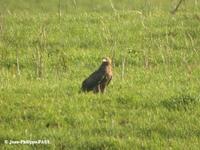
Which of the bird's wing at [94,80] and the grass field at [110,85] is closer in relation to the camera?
the grass field at [110,85]

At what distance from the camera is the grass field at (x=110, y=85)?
944cm

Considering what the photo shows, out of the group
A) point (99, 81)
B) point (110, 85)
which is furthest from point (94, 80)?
point (110, 85)

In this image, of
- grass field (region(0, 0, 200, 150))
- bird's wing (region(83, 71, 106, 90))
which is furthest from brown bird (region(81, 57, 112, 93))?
grass field (region(0, 0, 200, 150))

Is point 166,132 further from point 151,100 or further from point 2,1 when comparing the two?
point 2,1

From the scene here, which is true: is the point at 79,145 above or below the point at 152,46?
below

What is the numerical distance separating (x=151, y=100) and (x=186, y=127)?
4.14ft

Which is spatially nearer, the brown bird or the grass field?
the grass field

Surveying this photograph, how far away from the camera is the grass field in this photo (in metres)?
9.44

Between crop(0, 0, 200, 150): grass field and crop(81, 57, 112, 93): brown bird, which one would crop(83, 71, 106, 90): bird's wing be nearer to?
crop(81, 57, 112, 93): brown bird

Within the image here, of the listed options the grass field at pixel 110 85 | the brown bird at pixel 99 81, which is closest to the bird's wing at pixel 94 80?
the brown bird at pixel 99 81

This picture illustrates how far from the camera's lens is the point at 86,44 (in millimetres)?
15445

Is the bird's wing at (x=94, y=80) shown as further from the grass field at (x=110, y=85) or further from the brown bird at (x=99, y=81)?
the grass field at (x=110, y=85)

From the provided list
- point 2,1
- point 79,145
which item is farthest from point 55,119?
point 2,1

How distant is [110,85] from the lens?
465 inches
